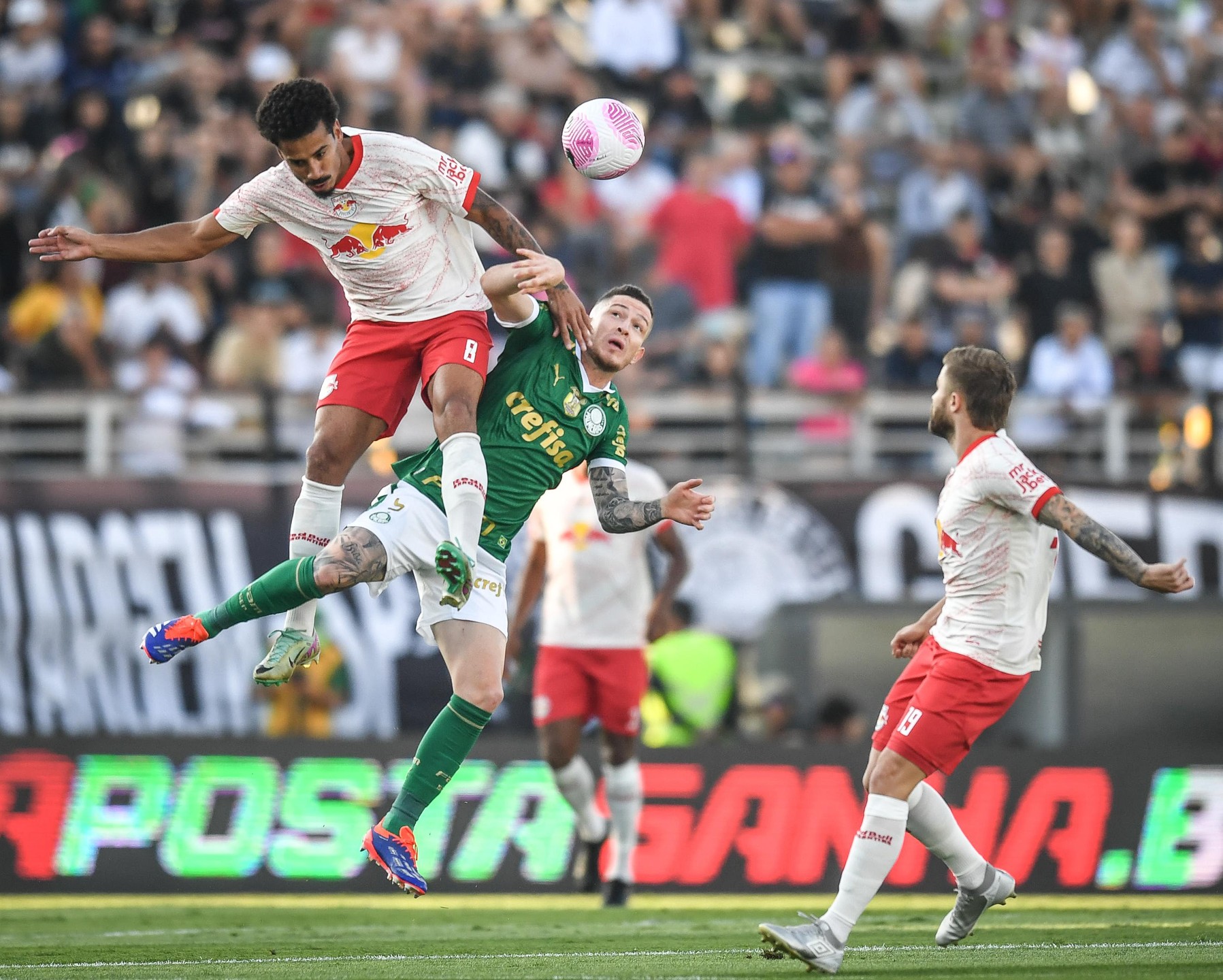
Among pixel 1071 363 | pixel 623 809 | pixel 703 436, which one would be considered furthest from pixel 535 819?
pixel 1071 363

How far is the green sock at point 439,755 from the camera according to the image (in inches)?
300

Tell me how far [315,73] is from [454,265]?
10.2 metres

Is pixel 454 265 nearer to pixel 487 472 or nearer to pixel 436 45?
pixel 487 472

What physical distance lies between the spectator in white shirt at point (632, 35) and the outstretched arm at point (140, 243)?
11.7m

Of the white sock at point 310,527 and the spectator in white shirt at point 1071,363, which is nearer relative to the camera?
the white sock at point 310,527

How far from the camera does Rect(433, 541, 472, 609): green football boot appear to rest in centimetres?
719

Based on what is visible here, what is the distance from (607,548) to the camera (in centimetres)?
1087

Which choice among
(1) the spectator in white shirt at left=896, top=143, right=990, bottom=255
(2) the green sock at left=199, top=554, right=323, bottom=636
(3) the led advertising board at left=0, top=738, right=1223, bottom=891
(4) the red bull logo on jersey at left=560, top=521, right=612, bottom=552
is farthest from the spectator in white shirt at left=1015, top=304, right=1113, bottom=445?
(2) the green sock at left=199, top=554, right=323, bottom=636

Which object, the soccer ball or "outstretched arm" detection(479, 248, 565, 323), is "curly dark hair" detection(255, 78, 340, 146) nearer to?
"outstretched arm" detection(479, 248, 565, 323)

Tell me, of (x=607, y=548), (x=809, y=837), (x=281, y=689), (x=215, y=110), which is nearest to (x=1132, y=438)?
(x=809, y=837)

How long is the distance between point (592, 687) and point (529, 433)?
317 centimetres

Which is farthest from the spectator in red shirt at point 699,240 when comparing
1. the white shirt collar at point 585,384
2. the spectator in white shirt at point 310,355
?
the white shirt collar at point 585,384

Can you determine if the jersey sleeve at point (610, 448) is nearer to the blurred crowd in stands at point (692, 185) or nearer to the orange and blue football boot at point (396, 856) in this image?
the orange and blue football boot at point (396, 856)

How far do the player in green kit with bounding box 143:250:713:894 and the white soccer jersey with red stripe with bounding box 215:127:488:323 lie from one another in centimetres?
36
